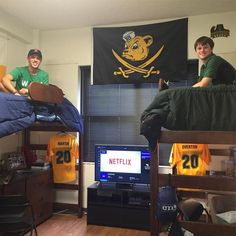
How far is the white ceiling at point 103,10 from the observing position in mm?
3084

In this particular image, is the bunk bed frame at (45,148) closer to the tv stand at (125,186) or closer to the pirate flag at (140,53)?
the tv stand at (125,186)

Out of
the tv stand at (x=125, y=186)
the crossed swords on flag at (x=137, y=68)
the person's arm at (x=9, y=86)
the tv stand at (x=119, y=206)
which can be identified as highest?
the crossed swords on flag at (x=137, y=68)

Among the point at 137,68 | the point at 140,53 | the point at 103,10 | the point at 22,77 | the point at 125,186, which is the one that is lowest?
the point at 125,186

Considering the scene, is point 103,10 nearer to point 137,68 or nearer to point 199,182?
point 137,68

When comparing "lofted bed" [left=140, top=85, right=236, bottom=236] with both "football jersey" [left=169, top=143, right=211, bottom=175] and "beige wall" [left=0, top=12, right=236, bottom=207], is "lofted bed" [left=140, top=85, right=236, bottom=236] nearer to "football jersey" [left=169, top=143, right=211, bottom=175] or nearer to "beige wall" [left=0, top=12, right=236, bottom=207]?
"football jersey" [left=169, top=143, right=211, bottom=175]

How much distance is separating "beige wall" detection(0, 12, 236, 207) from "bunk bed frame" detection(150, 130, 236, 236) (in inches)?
78.3

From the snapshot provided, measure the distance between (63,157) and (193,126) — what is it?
238 cm

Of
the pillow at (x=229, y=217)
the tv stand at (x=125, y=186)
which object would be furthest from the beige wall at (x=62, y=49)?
the pillow at (x=229, y=217)

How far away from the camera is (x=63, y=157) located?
12.3 ft

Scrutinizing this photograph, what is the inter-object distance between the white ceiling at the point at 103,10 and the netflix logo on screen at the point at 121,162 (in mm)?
1799

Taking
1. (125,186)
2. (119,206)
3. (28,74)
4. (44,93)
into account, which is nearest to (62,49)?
(28,74)

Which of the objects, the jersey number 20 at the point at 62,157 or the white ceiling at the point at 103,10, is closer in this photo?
the white ceiling at the point at 103,10

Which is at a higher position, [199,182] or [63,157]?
[199,182]

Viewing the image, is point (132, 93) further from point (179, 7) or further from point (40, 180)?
point (40, 180)
